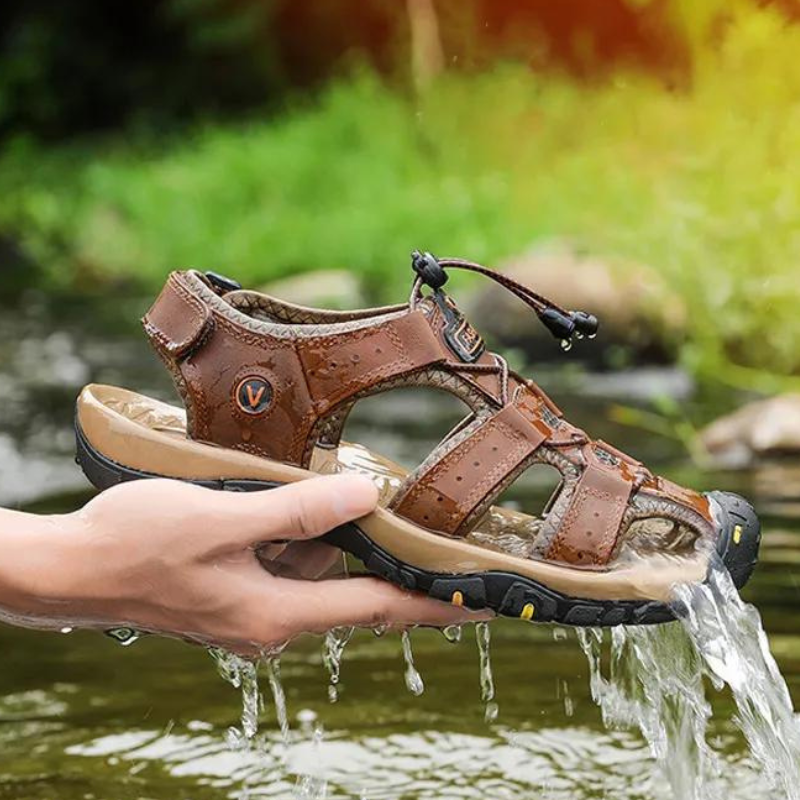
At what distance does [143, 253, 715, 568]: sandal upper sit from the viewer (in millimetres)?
2521

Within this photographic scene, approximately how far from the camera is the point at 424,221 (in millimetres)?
12438

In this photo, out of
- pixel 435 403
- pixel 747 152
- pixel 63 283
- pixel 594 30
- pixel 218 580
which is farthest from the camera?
pixel 594 30

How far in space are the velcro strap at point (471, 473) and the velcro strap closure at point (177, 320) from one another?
1.30ft

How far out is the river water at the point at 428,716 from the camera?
9.11 ft

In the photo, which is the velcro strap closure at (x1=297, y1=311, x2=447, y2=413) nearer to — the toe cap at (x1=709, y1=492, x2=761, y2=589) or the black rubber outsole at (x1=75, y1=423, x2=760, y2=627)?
the black rubber outsole at (x1=75, y1=423, x2=760, y2=627)

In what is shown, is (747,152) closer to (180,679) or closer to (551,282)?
(551,282)

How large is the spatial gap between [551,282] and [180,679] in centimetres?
541

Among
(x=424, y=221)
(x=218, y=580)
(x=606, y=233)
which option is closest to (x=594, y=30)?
(x=424, y=221)

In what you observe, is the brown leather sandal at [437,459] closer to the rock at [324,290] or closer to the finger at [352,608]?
the finger at [352,608]

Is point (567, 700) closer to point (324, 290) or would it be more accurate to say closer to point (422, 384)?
point (422, 384)

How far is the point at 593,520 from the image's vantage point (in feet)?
8.28

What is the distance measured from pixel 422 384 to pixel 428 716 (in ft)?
3.93

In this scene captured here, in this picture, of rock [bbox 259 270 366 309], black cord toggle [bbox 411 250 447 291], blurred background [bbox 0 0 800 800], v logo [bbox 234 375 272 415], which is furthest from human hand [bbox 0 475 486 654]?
rock [bbox 259 270 366 309]

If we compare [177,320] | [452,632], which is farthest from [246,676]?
[177,320]
